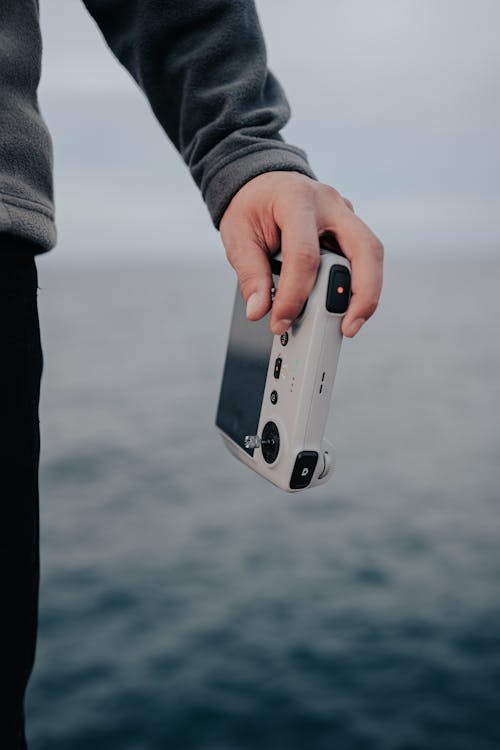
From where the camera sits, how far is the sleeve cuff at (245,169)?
1.29 metres

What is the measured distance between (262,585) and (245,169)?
15.8 metres

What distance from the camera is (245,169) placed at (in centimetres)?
130

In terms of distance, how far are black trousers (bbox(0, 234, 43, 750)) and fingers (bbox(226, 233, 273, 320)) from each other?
0.39m

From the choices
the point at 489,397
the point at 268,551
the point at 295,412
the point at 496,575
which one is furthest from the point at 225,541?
the point at 489,397

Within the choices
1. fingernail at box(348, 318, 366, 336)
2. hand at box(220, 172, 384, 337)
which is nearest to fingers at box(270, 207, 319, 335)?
hand at box(220, 172, 384, 337)

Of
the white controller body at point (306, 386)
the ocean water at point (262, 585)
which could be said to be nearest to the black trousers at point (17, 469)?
the white controller body at point (306, 386)

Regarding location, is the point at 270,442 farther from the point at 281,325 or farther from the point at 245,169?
the point at 245,169

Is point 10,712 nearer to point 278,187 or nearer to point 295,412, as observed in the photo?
point 295,412

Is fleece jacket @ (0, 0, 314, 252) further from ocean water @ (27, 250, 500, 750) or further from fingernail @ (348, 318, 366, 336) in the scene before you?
ocean water @ (27, 250, 500, 750)

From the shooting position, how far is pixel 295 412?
136 cm

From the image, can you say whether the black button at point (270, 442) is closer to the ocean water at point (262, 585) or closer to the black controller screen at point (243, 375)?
the black controller screen at point (243, 375)

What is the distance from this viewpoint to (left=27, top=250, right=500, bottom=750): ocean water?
11.1 metres

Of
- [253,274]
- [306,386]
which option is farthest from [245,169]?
[306,386]

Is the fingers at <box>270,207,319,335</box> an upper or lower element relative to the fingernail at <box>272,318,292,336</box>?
upper
